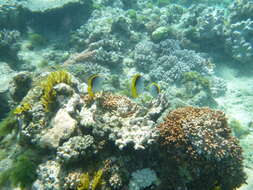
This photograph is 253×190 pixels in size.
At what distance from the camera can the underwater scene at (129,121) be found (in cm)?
350

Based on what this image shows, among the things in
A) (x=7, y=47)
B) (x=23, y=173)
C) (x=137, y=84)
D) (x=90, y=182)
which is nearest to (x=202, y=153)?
(x=137, y=84)

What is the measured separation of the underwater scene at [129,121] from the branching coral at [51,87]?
0.07 ft

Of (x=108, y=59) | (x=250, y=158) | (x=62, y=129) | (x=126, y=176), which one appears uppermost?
(x=62, y=129)

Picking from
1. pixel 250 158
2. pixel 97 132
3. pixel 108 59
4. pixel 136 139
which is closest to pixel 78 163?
pixel 97 132

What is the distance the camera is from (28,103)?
4.74m

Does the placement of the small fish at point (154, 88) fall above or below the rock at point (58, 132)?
above

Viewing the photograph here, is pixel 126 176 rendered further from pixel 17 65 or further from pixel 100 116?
pixel 17 65

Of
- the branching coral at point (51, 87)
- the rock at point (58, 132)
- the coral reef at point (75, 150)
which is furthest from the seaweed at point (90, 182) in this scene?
the branching coral at point (51, 87)

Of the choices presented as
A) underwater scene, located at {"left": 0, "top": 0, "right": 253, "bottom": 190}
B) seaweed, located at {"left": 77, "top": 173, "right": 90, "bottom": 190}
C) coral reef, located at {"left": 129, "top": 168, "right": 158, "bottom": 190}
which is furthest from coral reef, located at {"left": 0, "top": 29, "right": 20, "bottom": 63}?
coral reef, located at {"left": 129, "top": 168, "right": 158, "bottom": 190}

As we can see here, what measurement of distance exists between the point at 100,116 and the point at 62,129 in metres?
0.76

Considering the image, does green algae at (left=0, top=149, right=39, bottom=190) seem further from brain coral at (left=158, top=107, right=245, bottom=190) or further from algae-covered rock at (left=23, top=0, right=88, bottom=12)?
algae-covered rock at (left=23, top=0, right=88, bottom=12)

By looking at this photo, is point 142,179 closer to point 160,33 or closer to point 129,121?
point 129,121

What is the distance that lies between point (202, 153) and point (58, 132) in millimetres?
2612

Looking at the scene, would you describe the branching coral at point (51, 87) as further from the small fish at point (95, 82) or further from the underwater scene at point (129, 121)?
the small fish at point (95, 82)
